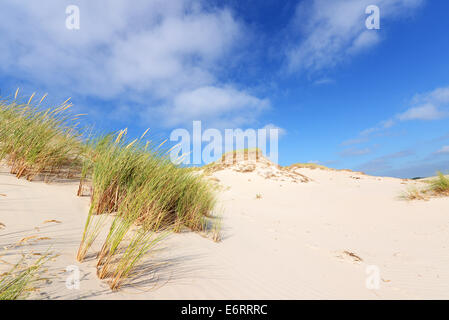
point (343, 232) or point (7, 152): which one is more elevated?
point (7, 152)

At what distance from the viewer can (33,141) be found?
3584 mm

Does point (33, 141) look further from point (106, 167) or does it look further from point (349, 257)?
point (349, 257)

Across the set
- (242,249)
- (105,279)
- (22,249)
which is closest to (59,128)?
(22,249)

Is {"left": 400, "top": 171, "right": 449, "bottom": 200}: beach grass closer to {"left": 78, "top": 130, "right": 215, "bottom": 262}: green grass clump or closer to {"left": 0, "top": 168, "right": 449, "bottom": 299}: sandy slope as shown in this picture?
{"left": 0, "top": 168, "right": 449, "bottom": 299}: sandy slope

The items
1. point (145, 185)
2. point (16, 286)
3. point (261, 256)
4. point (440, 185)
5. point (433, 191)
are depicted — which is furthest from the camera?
point (433, 191)

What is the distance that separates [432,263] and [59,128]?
7.12 meters

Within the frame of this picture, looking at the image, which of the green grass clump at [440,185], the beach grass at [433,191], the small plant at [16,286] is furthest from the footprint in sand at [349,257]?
the green grass clump at [440,185]

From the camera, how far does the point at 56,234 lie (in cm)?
222

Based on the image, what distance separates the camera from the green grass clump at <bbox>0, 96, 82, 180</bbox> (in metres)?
3.51

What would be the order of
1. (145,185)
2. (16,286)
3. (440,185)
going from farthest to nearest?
(440,185), (145,185), (16,286)

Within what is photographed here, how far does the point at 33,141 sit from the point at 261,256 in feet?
12.9

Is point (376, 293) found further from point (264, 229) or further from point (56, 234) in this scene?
point (56, 234)

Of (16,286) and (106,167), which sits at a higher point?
(106,167)

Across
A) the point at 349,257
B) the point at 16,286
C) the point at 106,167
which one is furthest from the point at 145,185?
the point at 349,257
